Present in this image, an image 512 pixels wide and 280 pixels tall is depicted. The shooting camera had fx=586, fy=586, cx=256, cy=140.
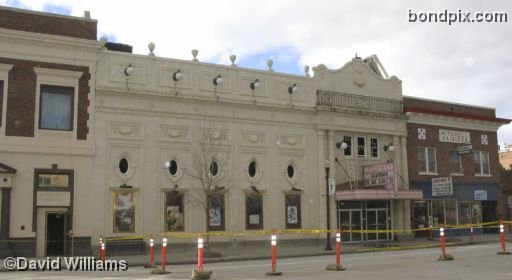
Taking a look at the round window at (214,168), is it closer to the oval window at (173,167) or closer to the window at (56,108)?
the oval window at (173,167)

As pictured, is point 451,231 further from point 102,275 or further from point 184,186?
→ point 102,275

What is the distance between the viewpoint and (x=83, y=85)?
27594mm

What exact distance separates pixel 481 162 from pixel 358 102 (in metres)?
11.9

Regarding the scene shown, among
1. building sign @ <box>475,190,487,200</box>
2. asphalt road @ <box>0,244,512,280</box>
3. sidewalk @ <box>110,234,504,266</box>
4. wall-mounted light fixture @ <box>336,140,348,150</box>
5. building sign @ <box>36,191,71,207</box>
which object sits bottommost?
sidewalk @ <box>110,234,504,266</box>

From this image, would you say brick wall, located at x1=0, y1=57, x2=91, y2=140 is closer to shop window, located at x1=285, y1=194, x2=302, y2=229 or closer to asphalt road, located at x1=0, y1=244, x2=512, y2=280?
asphalt road, located at x1=0, y1=244, x2=512, y2=280

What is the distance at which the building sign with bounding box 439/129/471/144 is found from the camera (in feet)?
129

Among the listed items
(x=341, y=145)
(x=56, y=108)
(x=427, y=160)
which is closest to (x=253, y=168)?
(x=341, y=145)

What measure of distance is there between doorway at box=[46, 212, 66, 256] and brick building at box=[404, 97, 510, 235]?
21.4m

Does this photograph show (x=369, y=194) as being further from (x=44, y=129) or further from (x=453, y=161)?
(x=44, y=129)

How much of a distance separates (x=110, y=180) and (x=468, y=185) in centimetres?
2450

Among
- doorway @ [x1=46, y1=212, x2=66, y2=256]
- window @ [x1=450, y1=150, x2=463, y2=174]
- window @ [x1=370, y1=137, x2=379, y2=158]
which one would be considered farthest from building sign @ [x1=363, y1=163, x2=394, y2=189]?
doorway @ [x1=46, y1=212, x2=66, y2=256]

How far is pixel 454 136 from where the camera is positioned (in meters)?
39.8

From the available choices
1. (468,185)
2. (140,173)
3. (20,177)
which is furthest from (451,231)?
(20,177)

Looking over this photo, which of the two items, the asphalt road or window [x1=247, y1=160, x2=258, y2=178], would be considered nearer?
the asphalt road
